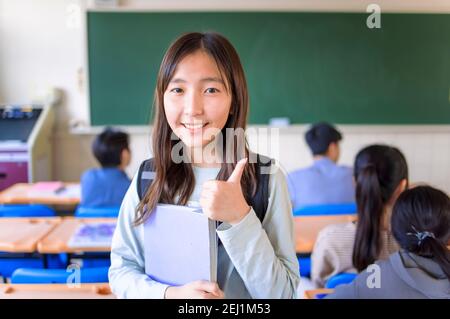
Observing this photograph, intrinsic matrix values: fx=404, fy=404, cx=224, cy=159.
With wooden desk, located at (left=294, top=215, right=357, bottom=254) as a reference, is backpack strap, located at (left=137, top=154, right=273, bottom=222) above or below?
above

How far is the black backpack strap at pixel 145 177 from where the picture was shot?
63 cm

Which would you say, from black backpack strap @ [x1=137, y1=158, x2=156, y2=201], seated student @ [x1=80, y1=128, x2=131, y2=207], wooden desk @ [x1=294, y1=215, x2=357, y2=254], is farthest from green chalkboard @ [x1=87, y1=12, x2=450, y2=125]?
black backpack strap @ [x1=137, y1=158, x2=156, y2=201]

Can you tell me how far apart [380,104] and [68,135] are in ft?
8.01

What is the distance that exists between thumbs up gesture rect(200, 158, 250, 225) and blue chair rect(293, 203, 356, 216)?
1501 millimetres

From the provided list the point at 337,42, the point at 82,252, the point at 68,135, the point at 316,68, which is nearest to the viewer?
the point at 82,252

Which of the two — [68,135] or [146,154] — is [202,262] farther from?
[68,135]

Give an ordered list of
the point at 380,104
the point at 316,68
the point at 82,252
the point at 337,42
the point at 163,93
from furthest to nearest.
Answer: the point at 316,68, the point at 380,104, the point at 337,42, the point at 82,252, the point at 163,93

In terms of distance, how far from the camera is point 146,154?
2.19ft

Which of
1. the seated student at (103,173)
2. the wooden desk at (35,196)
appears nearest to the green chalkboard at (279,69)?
the seated student at (103,173)

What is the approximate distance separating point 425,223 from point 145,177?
0.60 meters

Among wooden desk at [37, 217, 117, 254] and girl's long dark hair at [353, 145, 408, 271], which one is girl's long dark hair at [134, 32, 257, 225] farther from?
girl's long dark hair at [353, 145, 408, 271]

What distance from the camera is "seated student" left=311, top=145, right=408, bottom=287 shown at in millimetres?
1397

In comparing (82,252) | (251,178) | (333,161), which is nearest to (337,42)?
(333,161)

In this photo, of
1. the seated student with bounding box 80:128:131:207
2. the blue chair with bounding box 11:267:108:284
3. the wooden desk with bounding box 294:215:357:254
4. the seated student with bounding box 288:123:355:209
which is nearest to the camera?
the blue chair with bounding box 11:267:108:284
